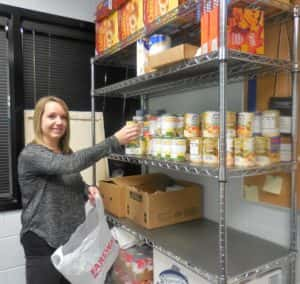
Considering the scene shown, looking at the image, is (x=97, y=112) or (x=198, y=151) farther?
(x=97, y=112)

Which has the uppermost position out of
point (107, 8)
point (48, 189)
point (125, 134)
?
point (107, 8)

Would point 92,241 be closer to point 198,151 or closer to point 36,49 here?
point 198,151

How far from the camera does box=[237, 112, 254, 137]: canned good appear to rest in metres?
1.23

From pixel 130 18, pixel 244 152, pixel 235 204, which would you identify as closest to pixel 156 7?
pixel 130 18

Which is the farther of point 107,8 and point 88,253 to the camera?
point 107,8

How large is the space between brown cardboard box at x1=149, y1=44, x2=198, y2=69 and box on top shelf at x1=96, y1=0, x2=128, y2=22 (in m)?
0.60

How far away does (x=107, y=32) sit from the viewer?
1.93 meters

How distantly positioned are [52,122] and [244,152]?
0.96 meters

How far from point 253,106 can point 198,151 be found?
0.45 metres

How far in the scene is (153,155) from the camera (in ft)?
5.07

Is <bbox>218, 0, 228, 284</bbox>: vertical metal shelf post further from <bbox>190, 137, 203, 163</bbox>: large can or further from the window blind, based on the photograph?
the window blind

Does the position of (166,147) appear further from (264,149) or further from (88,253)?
(88,253)

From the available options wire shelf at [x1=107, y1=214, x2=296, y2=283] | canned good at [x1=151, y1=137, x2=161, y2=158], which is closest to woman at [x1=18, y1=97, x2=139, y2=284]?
canned good at [x1=151, y1=137, x2=161, y2=158]

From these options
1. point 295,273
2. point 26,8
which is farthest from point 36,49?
point 295,273
